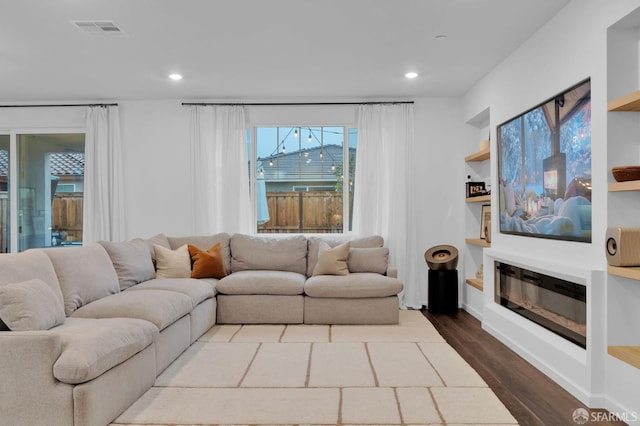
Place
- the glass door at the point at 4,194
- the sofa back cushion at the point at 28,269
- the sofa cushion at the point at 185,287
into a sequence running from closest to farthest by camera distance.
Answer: the sofa back cushion at the point at 28,269
the sofa cushion at the point at 185,287
the glass door at the point at 4,194

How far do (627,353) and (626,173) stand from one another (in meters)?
0.99

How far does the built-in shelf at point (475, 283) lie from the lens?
5.12m

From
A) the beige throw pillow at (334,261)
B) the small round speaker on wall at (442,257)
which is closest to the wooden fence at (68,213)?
the beige throw pillow at (334,261)

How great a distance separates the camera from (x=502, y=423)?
8.21ft

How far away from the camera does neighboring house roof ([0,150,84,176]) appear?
6.22m

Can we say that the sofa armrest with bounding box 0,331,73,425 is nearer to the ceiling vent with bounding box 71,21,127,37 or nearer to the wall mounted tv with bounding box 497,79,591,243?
the ceiling vent with bounding box 71,21,127,37

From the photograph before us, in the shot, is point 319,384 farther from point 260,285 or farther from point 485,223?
point 485,223

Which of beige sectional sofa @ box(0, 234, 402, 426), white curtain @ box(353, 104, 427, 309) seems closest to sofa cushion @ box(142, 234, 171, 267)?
beige sectional sofa @ box(0, 234, 402, 426)

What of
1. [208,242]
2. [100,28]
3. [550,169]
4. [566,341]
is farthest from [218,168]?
[566,341]

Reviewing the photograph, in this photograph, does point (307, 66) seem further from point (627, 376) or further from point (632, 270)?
point (627, 376)

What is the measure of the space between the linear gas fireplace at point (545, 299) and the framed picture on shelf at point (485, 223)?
0.59m

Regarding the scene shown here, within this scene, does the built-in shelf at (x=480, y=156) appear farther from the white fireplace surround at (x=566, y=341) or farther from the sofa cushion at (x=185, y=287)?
the sofa cushion at (x=185, y=287)

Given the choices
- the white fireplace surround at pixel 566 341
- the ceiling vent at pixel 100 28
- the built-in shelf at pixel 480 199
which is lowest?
the white fireplace surround at pixel 566 341

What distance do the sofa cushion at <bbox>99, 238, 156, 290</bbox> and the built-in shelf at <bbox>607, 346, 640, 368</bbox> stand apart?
3.73 m
